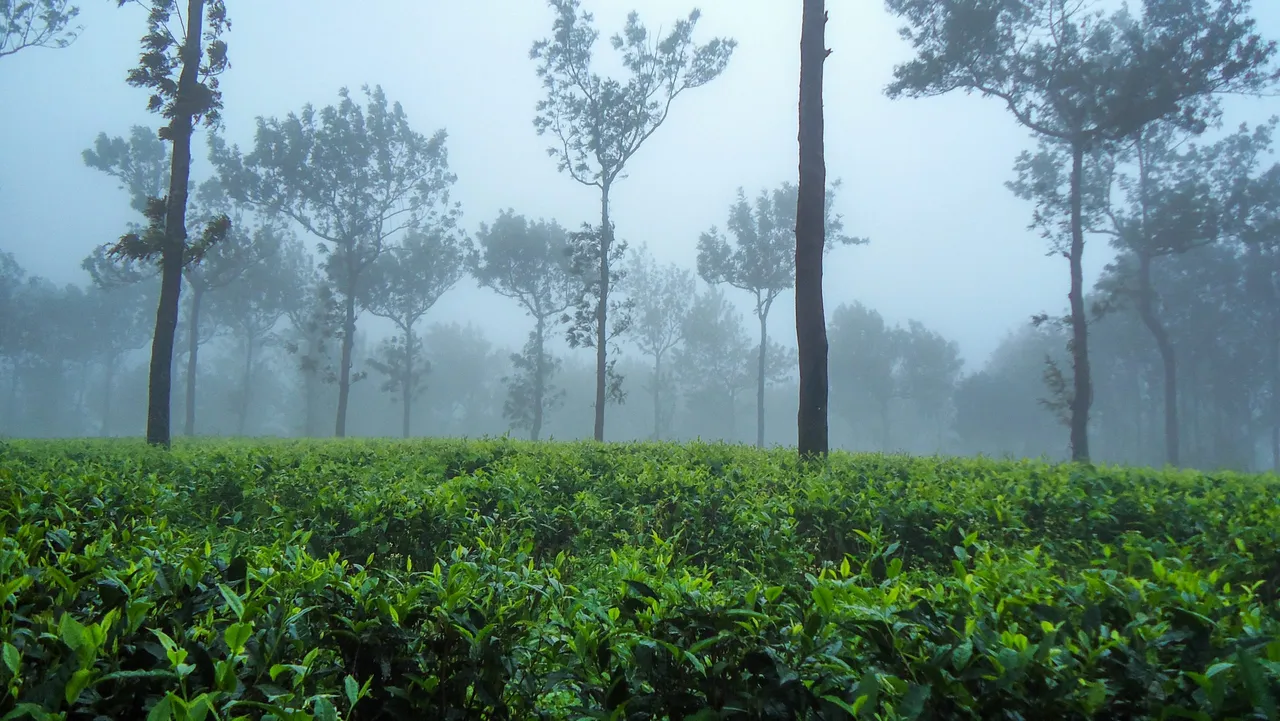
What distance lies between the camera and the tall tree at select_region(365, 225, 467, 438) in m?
40.8

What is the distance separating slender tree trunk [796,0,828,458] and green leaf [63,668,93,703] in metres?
7.32

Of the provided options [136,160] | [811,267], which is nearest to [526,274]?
[136,160]

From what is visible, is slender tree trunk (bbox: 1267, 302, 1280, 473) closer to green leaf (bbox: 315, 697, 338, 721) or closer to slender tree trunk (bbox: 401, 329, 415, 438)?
slender tree trunk (bbox: 401, 329, 415, 438)

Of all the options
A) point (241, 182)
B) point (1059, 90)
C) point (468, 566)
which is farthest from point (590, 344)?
point (468, 566)

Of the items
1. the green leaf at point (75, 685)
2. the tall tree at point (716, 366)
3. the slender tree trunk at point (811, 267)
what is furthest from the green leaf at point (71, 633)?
the tall tree at point (716, 366)

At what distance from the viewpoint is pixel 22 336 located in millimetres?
50188

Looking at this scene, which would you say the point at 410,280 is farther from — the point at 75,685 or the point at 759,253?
the point at 75,685

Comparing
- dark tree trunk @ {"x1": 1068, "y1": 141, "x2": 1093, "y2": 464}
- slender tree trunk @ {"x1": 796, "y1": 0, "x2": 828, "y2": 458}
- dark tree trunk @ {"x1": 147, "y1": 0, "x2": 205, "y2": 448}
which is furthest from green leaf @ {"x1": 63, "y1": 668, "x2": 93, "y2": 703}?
dark tree trunk @ {"x1": 1068, "y1": 141, "x2": 1093, "y2": 464}

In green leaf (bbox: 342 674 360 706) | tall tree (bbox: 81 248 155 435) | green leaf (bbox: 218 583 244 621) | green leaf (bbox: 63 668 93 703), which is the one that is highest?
tall tree (bbox: 81 248 155 435)

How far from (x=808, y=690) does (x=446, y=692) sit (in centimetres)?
99

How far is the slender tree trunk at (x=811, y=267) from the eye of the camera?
8711mm

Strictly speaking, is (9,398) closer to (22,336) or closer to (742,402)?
(22,336)

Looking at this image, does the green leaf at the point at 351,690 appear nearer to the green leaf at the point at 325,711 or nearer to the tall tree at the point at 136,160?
the green leaf at the point at 325,711

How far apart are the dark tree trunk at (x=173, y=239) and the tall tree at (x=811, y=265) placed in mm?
12050
